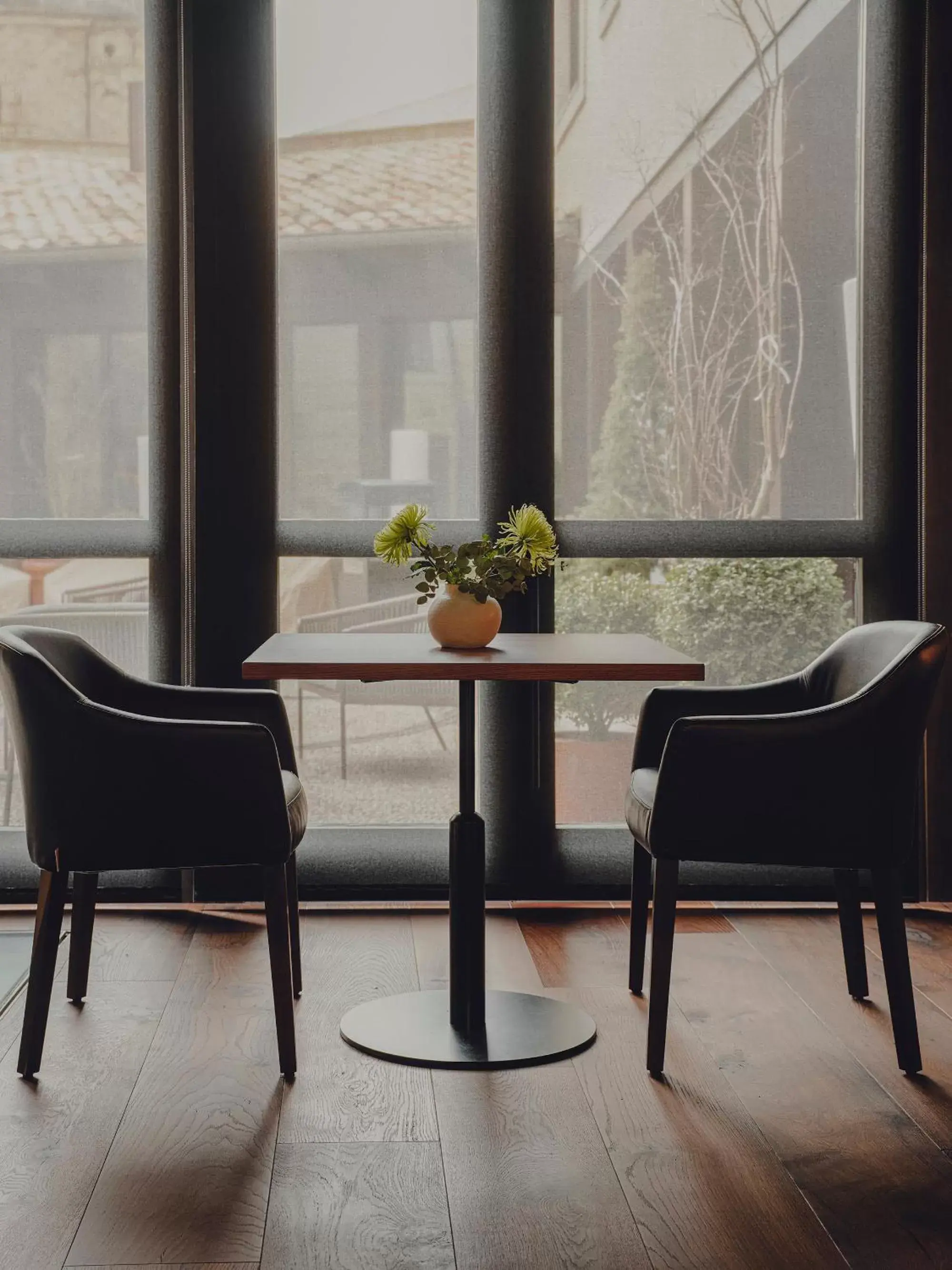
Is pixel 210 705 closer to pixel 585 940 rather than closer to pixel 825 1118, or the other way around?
pixel 585 940

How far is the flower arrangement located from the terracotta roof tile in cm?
139

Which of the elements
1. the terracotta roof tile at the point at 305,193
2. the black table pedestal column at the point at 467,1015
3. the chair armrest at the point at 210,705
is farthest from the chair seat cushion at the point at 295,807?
the terracotta roof tile at the point at 305,193

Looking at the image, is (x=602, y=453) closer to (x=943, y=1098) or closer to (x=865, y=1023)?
(x=865, y=1023)

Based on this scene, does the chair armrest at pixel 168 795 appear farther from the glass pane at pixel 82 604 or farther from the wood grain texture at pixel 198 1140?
the glass pane at pixel 82 604

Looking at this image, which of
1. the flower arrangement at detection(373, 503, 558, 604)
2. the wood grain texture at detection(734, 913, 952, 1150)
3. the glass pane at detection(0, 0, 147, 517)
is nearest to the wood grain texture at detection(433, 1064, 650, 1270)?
the wood grain texture at detection(734, 913, 952, 1150)

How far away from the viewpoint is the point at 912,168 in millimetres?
3754

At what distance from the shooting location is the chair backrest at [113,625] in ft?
12.5

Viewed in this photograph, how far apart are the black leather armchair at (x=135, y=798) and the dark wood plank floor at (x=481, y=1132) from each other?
223 mm

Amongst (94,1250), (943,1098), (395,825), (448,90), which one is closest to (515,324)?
(448,90)

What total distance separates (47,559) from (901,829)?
252cm

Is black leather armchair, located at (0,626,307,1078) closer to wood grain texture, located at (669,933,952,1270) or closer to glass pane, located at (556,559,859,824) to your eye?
wood grain texture, located at (669,933,952,1270)

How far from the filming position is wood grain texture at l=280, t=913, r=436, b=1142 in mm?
2299

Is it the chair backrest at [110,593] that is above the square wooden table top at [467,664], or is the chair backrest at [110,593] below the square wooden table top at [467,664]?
above

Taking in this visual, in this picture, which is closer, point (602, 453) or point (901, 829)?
point (901, 829)
